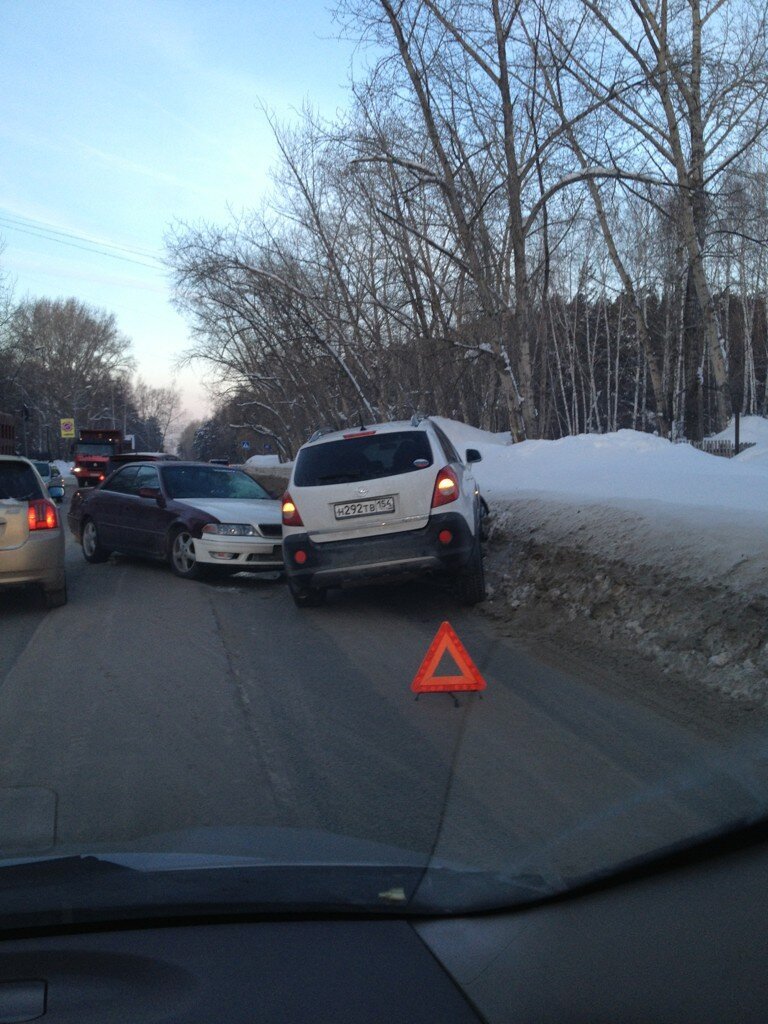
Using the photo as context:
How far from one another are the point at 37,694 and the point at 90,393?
86699 millimetres

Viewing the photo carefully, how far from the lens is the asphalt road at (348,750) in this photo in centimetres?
362

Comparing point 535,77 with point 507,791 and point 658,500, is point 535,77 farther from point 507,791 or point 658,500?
point 507,791

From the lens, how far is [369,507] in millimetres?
8375

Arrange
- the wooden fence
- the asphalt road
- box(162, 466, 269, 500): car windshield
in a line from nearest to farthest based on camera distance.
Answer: the asphalt road, box(162, 466, 269, 500): car windshield, the wooden fence

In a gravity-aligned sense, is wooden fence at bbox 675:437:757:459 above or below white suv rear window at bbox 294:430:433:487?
below

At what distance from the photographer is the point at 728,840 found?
2.77m

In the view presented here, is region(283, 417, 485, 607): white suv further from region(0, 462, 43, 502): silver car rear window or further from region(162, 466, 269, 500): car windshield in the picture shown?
region(162, 466, 269, 500): car windshield

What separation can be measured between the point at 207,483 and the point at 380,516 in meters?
4.93

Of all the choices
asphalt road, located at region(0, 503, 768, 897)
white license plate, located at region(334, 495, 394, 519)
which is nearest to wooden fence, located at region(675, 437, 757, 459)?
white license plate, located at region(334, 495, 394, 519)

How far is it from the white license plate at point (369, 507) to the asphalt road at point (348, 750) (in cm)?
110

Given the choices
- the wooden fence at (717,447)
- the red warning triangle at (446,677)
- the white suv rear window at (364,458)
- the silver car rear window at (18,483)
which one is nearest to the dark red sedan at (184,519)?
the white suv rear window at (364,458)

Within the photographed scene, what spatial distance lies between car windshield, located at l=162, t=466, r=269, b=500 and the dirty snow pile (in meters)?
3.51

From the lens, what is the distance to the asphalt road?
11.9ft

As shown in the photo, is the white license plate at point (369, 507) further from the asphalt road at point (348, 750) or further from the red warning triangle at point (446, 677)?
the red warning triangle at point (446, 677)
